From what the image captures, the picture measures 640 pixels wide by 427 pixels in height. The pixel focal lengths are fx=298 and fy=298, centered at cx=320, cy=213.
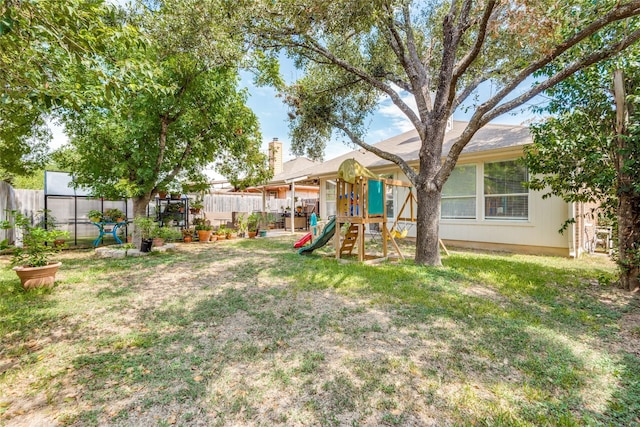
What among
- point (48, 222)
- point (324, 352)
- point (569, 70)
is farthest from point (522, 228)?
point (48, 222)

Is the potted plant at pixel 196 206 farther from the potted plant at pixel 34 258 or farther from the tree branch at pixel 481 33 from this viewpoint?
A: the tree branch at pixel 481 33

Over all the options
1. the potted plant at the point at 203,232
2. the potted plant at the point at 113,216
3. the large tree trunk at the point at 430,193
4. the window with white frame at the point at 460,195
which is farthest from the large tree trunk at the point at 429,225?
the potted plant at the point at 113,216

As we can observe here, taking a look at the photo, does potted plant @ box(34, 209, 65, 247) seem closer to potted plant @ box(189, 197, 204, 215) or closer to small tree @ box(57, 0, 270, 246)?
small tree @ box(57, 0, 270, 246)

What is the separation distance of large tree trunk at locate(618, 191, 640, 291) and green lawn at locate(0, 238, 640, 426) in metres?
0.35

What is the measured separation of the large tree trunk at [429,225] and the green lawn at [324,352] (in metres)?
1.25

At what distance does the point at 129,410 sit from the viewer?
2.21 meters

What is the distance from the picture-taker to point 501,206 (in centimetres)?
913

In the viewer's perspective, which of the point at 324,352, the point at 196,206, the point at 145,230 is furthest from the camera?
the point at 196,206

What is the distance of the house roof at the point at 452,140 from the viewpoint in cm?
866

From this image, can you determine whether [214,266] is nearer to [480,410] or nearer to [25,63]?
[25,63]

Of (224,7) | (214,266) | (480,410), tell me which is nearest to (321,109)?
(224,7)

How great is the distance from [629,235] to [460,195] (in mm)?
5347

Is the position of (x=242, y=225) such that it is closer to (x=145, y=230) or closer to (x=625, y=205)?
(x=145, y=230)

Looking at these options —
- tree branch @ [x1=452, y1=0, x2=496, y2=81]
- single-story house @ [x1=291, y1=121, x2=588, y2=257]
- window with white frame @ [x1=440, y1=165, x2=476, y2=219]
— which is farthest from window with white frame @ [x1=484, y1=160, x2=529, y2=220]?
tree branch @ [x1=452, y1=0, x2=496, y2=81]
